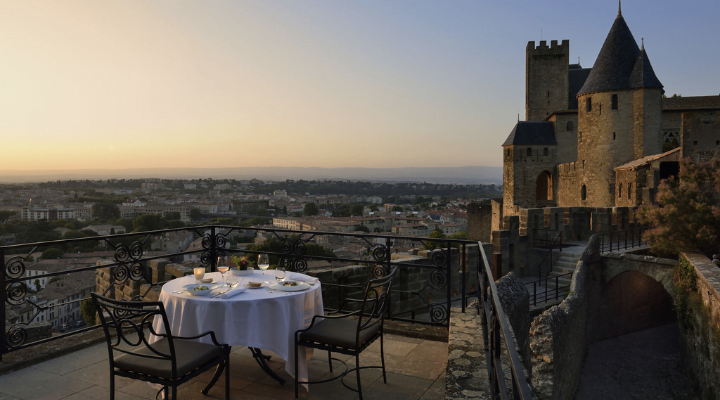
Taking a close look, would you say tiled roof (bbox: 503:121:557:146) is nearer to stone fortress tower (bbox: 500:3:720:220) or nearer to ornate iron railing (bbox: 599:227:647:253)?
stone fortress tower (bbox: 500:3:720:220)

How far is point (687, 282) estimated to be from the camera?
11.7m

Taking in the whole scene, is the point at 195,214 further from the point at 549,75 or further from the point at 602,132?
the point at 602,132

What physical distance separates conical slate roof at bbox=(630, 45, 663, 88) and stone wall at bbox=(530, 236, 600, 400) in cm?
1515

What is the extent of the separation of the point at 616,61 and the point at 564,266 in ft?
53.7

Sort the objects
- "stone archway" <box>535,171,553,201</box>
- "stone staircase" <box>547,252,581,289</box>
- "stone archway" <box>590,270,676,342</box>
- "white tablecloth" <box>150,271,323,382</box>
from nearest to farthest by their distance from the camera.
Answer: "white tablecloth" <box>150,271,323,382</box>
"stone staircase" <box>547,252,581,289</box>
"stone archway" <box>590,270,676,342</box>
"stone archway" <box>535,171,553,201</box>

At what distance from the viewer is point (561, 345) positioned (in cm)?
870

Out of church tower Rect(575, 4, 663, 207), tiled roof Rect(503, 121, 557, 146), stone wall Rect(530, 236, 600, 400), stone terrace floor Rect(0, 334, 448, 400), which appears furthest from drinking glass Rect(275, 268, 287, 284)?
tiled roof Rect(503, 121, 557, 146)

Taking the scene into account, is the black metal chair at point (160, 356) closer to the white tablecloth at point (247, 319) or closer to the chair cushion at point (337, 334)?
the white tablecloth at point (247, 319)

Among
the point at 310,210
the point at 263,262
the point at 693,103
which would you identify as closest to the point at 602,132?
the point at 693,103

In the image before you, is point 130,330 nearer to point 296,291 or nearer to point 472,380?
point 296,291

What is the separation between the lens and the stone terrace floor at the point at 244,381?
3.12 meters

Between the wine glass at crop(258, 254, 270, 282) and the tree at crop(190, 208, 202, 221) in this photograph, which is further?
the tree at crop(190, 208, 202, 221)

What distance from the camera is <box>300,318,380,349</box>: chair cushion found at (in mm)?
2967

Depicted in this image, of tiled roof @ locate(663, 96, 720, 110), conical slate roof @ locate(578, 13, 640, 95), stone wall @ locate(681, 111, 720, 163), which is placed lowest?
stone wall @ locate(681, 111, 720, 163)
